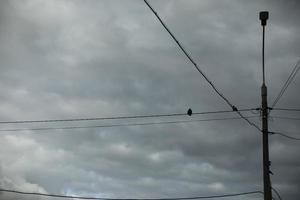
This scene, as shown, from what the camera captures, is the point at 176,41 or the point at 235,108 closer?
the point at 176,41

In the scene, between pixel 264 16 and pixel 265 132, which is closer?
pixel 264 16

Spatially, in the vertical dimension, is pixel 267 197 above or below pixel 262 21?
below

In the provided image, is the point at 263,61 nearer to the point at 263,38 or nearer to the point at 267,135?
the point at 263,38

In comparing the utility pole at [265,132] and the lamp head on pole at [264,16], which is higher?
the lamp head on pole at [264,16]

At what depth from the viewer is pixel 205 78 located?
2211 centimetres

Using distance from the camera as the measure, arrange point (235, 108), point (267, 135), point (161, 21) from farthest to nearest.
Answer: point (235, 108)
point (267, 135)
point (161, 21)

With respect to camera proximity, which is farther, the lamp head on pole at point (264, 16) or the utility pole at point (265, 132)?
the utility pole at point (265, 132)

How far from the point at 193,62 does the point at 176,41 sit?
253 centimetres

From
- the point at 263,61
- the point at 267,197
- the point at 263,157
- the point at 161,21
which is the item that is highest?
the point at 263,61

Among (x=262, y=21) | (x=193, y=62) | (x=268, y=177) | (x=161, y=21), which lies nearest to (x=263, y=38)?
(x=262, y=21)

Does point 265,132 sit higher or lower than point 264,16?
lower

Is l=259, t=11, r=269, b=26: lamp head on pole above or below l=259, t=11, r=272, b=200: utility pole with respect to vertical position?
above

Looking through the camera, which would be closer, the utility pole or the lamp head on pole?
the lamp head on pole

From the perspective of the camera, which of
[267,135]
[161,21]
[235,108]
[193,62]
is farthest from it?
[235,108]
